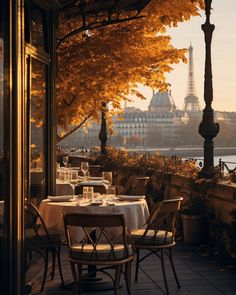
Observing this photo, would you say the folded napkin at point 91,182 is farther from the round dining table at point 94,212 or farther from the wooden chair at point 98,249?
the wooden chair at point 98,249

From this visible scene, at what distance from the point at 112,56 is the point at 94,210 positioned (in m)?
8.11

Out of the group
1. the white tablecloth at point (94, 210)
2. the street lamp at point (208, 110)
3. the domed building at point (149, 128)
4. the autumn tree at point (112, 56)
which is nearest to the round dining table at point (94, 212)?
the white tablecloth at point (94, 210)

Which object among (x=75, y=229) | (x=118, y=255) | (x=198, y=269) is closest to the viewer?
(x=118, y=255)

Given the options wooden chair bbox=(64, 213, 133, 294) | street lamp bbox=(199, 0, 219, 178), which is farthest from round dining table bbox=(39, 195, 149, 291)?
street lamp bbox=(199, 0, 219, 178)

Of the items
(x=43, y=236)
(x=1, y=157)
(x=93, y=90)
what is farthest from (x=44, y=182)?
(x=93, y=90)

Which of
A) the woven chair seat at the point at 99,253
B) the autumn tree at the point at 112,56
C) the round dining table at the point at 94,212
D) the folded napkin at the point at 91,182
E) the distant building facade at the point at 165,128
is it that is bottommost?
the woven chair seat at the point at 99,253

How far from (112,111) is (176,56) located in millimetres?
3482

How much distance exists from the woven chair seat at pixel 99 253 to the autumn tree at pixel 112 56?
6.42 meters

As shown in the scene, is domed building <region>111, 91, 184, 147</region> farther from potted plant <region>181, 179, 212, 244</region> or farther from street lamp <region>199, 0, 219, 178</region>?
potted plant <region>181, 179, 212, 244</region>

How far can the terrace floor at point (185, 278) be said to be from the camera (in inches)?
263

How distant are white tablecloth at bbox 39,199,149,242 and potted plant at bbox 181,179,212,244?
2795mm

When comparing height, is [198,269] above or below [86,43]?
below

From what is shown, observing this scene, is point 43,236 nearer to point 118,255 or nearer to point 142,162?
point 118,255

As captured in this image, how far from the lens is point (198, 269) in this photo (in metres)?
7.86
